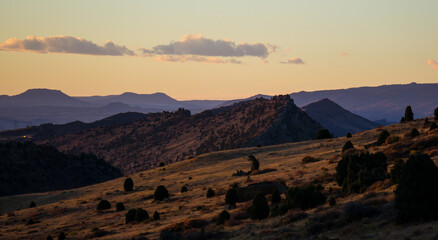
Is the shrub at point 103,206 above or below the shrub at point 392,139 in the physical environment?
below

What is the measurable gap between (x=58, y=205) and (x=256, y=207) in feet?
128

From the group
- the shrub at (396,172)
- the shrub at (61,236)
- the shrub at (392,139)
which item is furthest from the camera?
the shrub at (392,139)

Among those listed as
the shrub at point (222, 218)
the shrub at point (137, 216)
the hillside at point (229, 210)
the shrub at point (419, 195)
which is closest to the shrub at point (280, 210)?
the hillside at point (229, 210)

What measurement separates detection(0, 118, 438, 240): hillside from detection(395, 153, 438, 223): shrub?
2.43ft

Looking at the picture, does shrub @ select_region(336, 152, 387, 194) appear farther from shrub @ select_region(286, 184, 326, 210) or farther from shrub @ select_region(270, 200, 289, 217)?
shrub @ select_region(270, 200, 289, 217)

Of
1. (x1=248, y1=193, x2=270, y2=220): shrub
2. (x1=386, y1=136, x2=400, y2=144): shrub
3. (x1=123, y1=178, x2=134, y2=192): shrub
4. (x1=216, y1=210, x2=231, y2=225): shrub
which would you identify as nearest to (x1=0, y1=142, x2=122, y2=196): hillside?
(x1=123, y1=178, x2=134, y2=192): shrub

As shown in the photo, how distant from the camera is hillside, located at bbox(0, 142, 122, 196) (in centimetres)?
10469

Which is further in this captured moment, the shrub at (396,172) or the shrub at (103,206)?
the shrub at (103,206)

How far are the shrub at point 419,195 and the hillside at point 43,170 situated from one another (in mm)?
94029

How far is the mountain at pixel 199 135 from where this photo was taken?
144625mm

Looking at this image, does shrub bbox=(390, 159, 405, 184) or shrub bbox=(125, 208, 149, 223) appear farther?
shrub bbox=(125, 208, 149, 223)

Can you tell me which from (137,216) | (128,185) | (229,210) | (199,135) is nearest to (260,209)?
(229,210)

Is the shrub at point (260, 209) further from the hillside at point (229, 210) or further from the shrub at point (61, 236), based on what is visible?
the shrub at point (61, 236)

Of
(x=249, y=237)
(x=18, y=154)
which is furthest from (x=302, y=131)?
(x=249, y=237)
